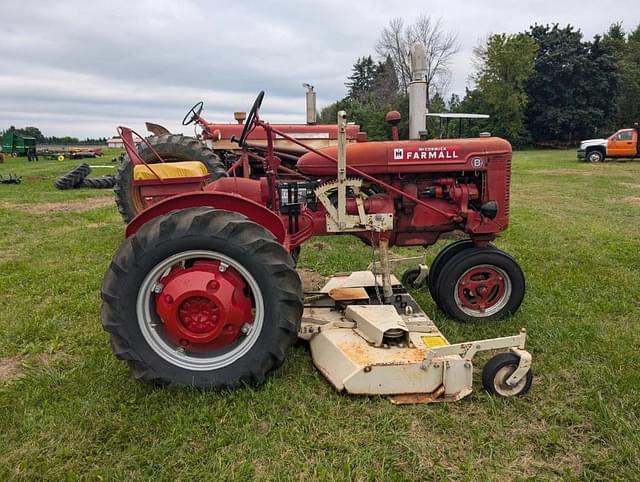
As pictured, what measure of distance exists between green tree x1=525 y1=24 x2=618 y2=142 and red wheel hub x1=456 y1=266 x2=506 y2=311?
126ft

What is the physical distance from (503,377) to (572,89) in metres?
41.1

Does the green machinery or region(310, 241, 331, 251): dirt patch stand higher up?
the green machinery

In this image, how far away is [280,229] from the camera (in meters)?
3.02

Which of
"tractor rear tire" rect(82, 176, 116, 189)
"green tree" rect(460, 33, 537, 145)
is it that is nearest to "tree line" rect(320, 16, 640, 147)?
"green tree" rect(460, 33, 537, 145)

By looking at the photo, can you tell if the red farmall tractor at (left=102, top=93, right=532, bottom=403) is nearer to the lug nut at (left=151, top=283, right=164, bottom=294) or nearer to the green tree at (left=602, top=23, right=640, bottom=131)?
the lug nut at (left=151, top=283, right=164, bottom=294)

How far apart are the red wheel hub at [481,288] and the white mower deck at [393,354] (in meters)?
0.49

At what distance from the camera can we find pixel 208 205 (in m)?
2.93

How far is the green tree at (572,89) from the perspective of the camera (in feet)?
121

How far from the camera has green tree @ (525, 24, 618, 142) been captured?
121ft

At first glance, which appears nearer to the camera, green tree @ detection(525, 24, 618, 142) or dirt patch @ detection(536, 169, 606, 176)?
dirt patch @ detection(536, 169, 606, 176)

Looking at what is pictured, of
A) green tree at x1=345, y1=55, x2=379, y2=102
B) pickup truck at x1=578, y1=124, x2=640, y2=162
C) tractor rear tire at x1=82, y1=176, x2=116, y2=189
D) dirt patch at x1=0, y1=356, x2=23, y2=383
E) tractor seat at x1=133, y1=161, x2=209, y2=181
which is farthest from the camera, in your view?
green tree at x1=345, y1=55, x2=379, y2=102

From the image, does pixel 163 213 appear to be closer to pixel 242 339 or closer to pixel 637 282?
pixel 242 339

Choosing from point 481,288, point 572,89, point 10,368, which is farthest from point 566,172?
point 572,89

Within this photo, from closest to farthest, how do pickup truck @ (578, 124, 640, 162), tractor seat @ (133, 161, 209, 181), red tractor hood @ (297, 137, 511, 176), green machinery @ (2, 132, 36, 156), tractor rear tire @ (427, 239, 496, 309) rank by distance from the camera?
tractor seat @ (133, 161, 209, 181), red tractor hood @ (297, 137, 511, 176), tractor rear tire @ (427, 239, 496, 309), pickup truck @ (578, 124, 640, 162), green machinery @ (2, 132, 36, 156)
